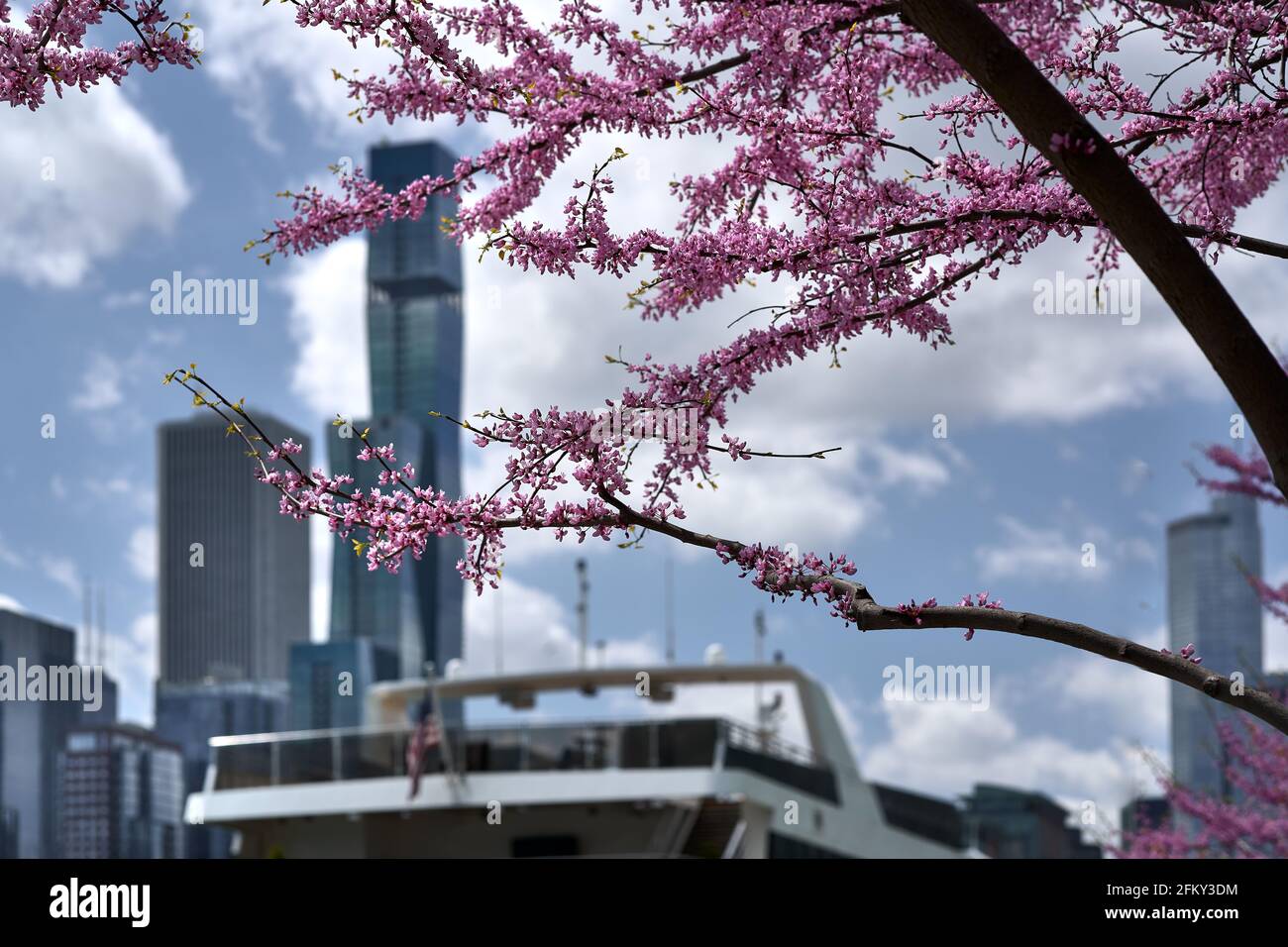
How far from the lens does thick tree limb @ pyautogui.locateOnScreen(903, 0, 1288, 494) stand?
14.2 ft

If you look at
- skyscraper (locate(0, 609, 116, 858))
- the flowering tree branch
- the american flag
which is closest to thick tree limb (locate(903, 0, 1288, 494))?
the flowering tree branch

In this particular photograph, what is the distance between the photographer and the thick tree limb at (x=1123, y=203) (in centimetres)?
433

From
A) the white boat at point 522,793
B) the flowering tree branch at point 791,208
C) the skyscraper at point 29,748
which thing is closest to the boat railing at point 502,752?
the white boat at point 522,793

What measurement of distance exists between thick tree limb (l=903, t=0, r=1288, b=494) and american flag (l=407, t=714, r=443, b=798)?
17496mm

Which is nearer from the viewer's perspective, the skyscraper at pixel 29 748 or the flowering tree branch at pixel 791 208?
A: the flowering tree branch at pixel 791 208

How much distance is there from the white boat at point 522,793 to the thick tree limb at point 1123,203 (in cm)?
1663

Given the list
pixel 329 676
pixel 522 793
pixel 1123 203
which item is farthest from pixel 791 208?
pixel 329 676

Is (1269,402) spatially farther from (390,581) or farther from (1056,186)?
(390,581)

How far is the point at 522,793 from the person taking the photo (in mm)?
20953

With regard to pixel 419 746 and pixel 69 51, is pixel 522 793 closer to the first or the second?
pixel 419 746

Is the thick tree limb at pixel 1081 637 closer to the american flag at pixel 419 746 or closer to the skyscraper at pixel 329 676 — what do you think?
the american flag at pixel 419 746

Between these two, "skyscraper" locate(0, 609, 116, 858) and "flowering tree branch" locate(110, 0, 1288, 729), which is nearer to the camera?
"flowering tree branch" locate(110, 0, 1288, 729)

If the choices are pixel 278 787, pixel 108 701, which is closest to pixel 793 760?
pixel 278 787

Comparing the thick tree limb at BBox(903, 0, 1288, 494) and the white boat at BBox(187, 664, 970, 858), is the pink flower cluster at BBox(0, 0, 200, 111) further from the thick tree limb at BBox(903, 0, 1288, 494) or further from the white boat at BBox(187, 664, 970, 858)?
the white boat at BBox(187, 664, 970, 858)
